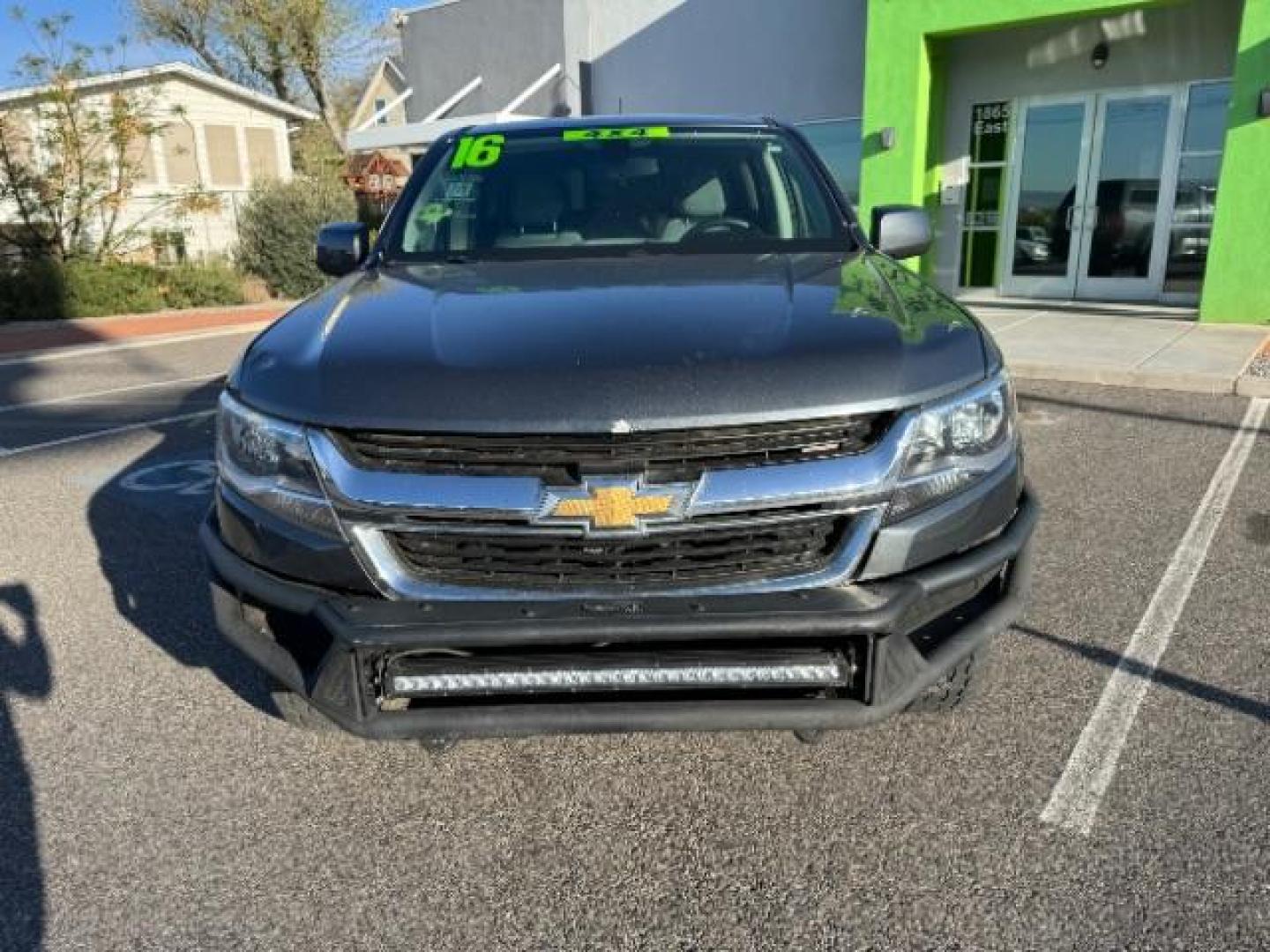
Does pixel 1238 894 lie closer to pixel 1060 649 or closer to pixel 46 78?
pixel 1060 649

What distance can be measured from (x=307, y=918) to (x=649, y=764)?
0.96 m

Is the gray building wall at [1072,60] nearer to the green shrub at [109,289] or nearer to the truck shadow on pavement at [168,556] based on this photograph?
the truck shadow on pavement at [168,556]

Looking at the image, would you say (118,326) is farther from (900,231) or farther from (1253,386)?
(1253,386)

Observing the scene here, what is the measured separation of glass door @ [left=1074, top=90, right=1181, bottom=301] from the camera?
39.2 ft

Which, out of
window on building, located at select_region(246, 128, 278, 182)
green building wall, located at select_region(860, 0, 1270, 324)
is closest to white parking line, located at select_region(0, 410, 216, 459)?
green building wall, located at select_region(860, 0, 1270, 324)

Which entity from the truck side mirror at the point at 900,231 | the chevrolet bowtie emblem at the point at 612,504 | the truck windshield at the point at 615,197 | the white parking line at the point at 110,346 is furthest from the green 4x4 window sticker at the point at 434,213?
the white parking line at the point at 110,346

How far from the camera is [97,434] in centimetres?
700

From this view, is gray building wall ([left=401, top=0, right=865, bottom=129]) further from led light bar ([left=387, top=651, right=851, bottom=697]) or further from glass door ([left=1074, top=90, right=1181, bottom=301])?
led light bar ([left=387, top=651, right=851, bottom=697])

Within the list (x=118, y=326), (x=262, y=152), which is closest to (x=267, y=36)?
(x=262, y=152)

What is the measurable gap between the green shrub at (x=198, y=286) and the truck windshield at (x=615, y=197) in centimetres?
1455

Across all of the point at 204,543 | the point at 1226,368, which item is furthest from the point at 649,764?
the point at 1226,368

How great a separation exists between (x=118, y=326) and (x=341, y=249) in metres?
12.2

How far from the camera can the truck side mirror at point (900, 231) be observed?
3.56 meters

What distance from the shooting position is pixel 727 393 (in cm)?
200
